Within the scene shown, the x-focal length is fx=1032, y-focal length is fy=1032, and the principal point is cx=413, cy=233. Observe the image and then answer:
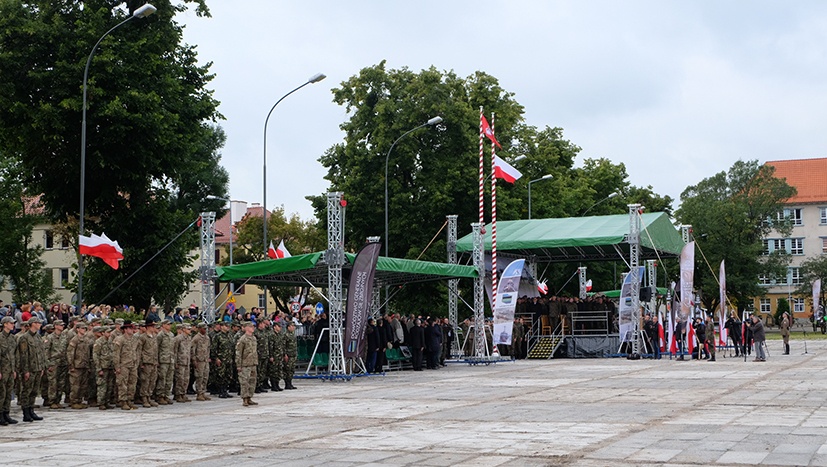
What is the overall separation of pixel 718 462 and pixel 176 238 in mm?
27856

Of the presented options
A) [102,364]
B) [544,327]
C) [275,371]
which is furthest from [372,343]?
[544,327]

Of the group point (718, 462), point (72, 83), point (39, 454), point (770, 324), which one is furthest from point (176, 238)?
point (770, 324)

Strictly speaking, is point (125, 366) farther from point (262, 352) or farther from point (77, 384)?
point (262, 352)

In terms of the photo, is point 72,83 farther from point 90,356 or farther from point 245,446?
point 245,446

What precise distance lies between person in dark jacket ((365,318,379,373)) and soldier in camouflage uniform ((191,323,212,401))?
7.59 meters

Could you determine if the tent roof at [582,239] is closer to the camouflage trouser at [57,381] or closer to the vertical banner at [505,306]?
the vertical banner at [505,306]

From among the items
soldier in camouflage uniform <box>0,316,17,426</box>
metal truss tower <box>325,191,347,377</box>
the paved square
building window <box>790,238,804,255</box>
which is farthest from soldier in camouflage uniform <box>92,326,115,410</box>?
building window <box>790,238,804,255</box>

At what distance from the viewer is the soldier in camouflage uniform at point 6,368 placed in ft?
55.3

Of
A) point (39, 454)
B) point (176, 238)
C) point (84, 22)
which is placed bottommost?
point (39, 454)

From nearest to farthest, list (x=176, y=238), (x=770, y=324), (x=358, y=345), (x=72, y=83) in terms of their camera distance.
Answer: (x=358, y=345) < (x=72, y=83) < (x=176, y=238) < (x=770, y=324)

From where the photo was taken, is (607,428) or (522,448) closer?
(522,448)

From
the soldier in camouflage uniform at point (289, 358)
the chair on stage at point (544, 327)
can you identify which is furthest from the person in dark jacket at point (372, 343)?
the chair on stage at point (544, 327)

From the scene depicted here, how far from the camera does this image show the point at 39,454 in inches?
506

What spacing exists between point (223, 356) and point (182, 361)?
1.44m
